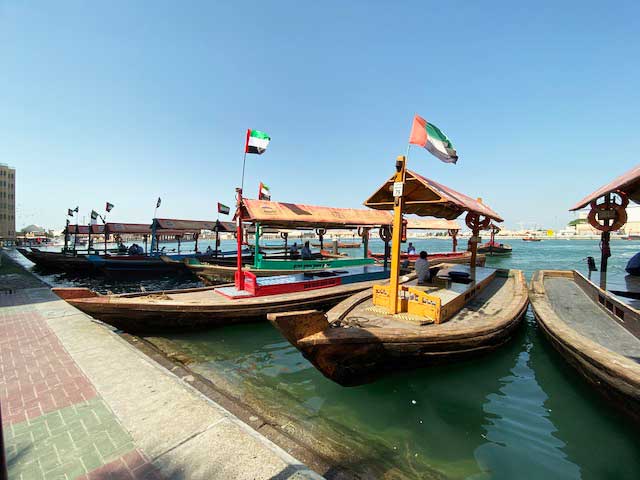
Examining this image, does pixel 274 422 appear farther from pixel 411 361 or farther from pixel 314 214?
pixel 314 214

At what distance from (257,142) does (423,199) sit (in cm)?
626

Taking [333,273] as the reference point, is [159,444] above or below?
below

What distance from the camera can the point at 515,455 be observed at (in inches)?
171

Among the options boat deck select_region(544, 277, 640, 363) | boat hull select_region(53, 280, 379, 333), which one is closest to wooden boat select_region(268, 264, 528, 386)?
boat deck select_region(544, 277, 640, 363)

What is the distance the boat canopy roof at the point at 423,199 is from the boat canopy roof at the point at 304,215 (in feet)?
15.4

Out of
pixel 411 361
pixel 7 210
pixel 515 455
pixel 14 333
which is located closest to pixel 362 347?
pixel 411 361

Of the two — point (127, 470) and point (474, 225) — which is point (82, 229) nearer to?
point (127, 470)

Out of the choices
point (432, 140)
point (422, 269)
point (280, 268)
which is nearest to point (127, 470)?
point (432, 140)

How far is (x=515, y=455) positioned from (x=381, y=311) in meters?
3.43

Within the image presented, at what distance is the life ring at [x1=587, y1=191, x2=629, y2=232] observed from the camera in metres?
7.67

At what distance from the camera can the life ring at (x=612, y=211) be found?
7672 millimetres

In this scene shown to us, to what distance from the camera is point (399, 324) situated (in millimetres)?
6180

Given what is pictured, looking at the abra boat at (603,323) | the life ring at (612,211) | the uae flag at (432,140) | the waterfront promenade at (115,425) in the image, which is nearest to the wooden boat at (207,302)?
the waterfront promenade at (115,425)

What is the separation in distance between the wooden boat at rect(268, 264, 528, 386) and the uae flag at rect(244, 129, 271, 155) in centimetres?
652
